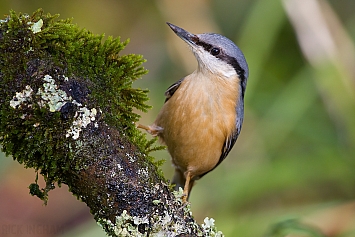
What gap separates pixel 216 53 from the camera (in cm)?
393

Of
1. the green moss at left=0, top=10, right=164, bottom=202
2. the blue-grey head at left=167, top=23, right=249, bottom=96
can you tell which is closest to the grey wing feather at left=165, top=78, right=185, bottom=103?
the blue-grey head at left=167, top=23, right=249, bottom=96

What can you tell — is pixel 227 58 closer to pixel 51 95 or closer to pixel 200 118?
pixel 200 118

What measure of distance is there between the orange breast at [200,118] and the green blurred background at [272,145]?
3.50ft

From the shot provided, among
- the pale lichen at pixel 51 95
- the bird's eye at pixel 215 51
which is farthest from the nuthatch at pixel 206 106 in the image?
the pale lichen at pixel 51 95

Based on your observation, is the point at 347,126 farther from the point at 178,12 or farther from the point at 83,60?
the point at 83,60

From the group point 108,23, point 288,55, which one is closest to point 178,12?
point 108,23

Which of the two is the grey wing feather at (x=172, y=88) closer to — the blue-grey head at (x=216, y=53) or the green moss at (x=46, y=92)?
the blue-grey head at (x=216, y=53)

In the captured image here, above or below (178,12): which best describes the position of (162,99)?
below

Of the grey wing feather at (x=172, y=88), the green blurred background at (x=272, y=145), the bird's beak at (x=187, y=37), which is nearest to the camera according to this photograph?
the bird's beak at (x=187, y=37)

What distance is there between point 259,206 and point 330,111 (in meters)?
1.48


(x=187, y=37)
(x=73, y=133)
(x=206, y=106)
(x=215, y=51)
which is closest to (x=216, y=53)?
(x=215, y=51)

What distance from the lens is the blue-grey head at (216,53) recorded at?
3.88 metres

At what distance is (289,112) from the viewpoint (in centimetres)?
522

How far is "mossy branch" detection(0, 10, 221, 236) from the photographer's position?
1.98 metres
